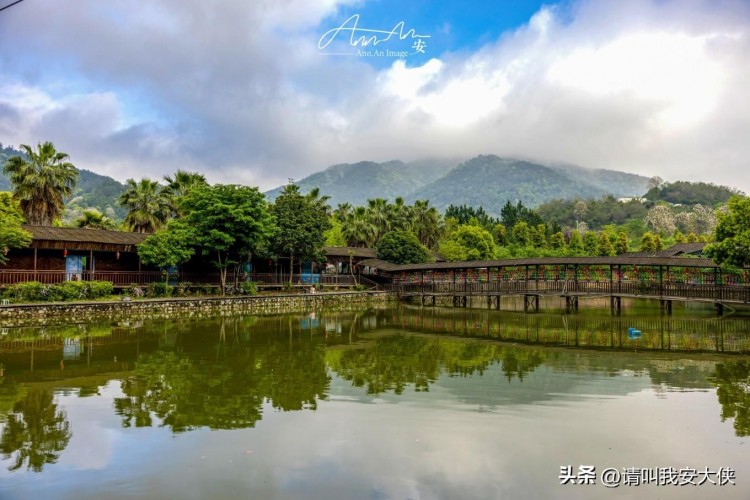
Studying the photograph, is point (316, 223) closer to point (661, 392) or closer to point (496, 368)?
point (496, 368)

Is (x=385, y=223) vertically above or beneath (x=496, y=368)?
above

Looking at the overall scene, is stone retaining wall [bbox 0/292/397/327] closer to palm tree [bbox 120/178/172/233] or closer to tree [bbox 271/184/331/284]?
tree [bbox 271/184/331/284]

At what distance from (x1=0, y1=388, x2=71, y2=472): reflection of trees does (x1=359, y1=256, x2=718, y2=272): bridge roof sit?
87.6ft

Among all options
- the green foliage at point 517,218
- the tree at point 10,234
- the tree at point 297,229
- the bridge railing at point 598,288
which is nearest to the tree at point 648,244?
the green foliage at point 517,218

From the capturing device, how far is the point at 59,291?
26.0m

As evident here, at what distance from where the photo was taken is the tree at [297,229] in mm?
36812

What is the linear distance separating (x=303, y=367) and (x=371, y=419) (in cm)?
523

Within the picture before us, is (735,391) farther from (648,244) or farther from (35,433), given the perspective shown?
(648,244)

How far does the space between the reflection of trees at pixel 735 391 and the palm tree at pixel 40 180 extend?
35.2m

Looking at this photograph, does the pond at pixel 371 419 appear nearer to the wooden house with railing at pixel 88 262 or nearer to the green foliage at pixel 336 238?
the wooden house with railing at pixel 88 262

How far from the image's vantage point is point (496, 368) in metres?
14.5

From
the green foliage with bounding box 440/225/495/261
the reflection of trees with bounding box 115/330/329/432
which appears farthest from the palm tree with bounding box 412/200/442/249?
the reflection of trees with bounding box 115/330/329/432

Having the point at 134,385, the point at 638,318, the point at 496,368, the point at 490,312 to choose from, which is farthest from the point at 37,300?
the point at 638,318

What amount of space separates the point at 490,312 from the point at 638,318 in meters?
8.45
